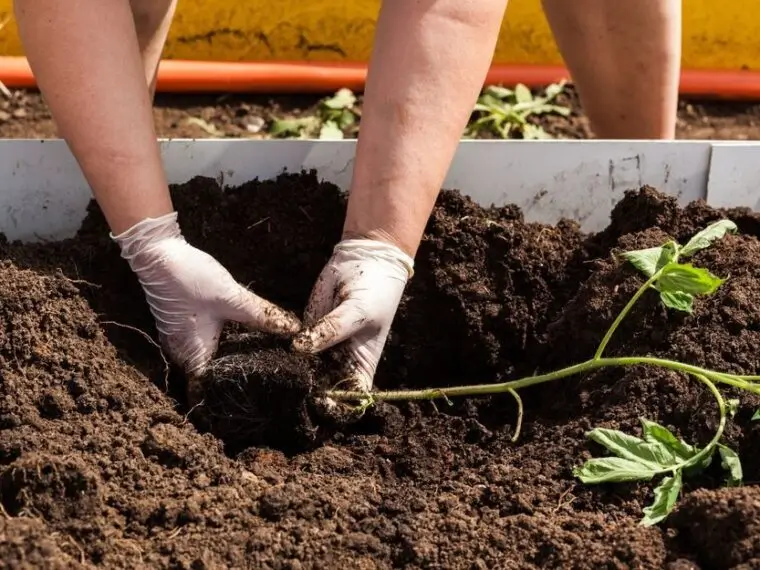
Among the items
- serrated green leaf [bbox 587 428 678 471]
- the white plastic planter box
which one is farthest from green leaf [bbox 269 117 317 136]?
serrated green leaf [bbox 587 428 678 471]

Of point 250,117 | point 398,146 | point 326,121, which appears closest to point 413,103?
point 398,146

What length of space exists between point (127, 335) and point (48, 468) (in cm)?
44

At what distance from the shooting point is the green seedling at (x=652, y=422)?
1280 millimetres

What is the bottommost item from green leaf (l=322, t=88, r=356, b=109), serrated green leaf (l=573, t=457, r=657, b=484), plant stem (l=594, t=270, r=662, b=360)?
serrated green leaf (l=573, t=457, r=657, b=484)

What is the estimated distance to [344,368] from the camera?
1.54 meters

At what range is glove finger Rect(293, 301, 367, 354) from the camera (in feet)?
4.72

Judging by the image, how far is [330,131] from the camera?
9.12 feet

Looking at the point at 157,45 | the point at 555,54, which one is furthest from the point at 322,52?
the point at 157,45

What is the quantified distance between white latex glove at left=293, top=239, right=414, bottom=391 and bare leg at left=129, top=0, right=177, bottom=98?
70 centimetres

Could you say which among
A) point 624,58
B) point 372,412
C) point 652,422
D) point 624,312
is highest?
point 624,58

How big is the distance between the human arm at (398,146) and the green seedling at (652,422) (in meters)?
0.14

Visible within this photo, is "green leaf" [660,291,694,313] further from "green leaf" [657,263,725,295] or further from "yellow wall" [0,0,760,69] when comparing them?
"yellow wall" [0,0,760,69]

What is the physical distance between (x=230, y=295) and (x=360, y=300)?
0.72 ft

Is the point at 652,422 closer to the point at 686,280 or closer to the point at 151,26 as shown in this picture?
the point at 686,280
